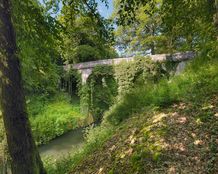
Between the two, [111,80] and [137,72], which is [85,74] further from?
[137,72]

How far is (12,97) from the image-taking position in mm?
3688

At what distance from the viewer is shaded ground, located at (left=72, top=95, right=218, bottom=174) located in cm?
361

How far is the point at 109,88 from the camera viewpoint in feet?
69.1

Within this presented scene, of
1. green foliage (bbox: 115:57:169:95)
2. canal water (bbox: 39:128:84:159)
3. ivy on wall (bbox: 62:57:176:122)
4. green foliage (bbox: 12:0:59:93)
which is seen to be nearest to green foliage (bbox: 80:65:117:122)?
ivy on wall (bbox: 62:57:176:122)

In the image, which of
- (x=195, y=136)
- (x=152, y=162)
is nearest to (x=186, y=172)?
(x=152, y=162)

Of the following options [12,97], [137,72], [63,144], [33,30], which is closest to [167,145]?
[12,97]

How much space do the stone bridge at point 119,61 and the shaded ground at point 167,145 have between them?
1261 centimetres

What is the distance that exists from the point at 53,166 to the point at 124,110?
226cm

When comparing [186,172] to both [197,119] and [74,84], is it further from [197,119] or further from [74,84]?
[74,84]

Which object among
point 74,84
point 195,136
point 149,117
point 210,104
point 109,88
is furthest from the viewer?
point 74,84

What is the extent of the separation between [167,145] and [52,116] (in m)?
14.3

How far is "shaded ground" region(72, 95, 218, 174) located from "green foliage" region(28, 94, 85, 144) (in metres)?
10.6

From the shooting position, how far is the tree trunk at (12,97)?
3652 millimetres

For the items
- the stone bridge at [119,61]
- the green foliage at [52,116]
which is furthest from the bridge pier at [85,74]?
the green foliage at [52,116]
